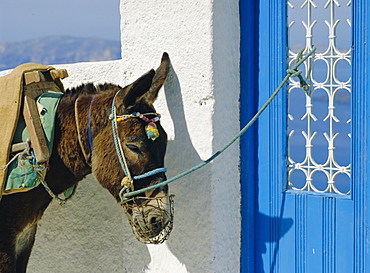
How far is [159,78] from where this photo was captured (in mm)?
2902

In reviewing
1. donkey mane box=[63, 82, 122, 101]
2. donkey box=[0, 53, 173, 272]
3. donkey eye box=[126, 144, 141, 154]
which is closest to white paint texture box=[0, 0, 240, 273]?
donkey box=[0, 53, 173, 272]

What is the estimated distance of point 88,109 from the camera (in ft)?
8.77

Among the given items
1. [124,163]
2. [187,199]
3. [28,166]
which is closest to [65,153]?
[28,166]

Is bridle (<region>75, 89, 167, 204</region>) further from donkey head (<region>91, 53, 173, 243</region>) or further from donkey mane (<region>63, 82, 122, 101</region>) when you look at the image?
donkey mane (<region>63, 82, 122, 101</region>)

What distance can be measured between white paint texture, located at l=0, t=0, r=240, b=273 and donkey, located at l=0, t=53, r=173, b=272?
0.76 feet

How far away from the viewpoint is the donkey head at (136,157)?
2496 millimetres

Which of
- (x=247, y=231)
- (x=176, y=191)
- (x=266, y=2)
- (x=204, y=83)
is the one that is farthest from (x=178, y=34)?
(x=247, y=231)

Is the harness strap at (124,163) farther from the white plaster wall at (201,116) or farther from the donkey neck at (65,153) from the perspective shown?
the white plaster wall at (201,116)

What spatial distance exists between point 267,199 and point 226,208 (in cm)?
25

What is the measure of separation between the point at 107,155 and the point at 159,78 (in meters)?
0.61

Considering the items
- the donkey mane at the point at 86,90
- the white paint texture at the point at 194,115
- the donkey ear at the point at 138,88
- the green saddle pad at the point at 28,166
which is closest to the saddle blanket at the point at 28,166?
the green saddle pad at the point at 28,166

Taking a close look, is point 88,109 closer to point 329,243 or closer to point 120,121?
point 120,121

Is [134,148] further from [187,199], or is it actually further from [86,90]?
[187,199]

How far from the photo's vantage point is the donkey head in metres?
2.50
